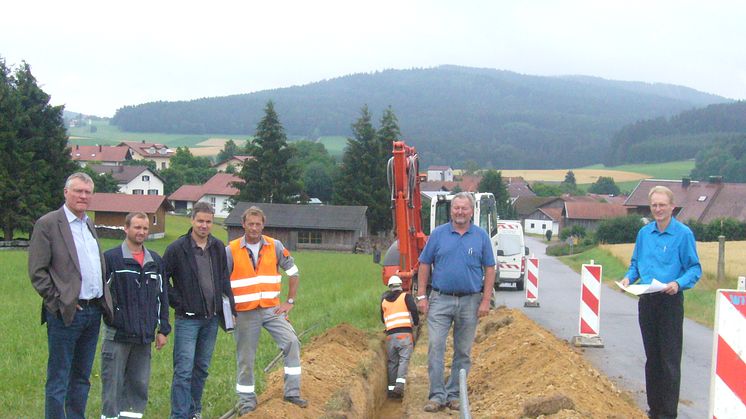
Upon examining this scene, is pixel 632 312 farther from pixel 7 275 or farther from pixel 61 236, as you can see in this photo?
pixel 7 275

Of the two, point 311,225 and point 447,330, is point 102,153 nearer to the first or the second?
point 311,225

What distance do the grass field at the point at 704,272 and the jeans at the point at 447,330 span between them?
417 inches

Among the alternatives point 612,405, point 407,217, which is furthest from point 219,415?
point 407,217

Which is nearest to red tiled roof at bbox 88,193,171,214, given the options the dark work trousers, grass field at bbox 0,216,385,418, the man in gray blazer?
grass field at bbox 0,216,385,418

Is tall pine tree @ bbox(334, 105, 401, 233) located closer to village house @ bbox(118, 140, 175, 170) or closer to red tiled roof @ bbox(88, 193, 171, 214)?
red tiled roof @ bbox(88, 193, 171, 214)

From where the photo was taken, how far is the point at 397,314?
40.5 feet

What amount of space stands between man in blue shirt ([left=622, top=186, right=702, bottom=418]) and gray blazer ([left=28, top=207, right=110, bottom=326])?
4.73 m

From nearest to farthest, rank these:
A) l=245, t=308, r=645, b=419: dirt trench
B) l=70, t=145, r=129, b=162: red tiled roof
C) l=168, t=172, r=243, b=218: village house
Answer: l=245, t=308, r=645, b=419: dirt trench → l=168, t=172, r=243, b=218: village house → l=70, t=145, r=129, b=162: red tiled roof

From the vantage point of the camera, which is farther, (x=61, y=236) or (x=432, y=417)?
(x=432, y=417)

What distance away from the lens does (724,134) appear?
614 ft

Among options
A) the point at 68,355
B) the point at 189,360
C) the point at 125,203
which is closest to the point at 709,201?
the point at 125,203

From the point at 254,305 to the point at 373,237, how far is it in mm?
60703

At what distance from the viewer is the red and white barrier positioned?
251 inches

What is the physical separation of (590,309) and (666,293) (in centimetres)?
657
